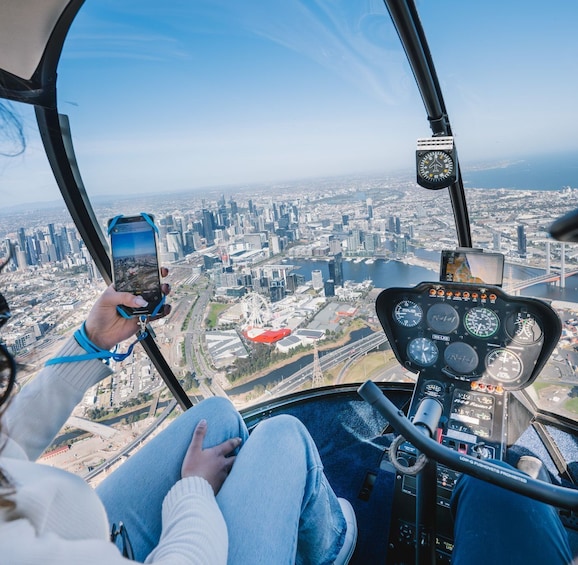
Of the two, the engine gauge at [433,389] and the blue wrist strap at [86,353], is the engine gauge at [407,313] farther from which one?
the blue wrist strap at [86,353]

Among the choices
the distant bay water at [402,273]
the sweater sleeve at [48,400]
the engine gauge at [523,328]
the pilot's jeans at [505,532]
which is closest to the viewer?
the pilot's jeans at [505,532]

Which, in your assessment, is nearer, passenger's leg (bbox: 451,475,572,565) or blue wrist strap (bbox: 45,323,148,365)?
passenger's leg (bbox: 451,475,572,565)

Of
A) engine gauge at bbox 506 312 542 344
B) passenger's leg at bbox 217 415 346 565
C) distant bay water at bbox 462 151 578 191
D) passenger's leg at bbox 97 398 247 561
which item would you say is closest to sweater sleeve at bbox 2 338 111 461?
passenger's leg at bbox 97 398 247 561

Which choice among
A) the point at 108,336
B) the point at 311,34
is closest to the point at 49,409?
the point at 108,336

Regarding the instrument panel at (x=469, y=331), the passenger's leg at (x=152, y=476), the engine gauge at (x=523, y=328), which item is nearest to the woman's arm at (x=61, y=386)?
the passenger's leg at (x=152, y=476)

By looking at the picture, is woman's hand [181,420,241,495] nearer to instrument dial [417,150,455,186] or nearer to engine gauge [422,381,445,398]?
engine gauge [422,381,445,398]

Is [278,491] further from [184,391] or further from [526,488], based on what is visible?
[184,391]

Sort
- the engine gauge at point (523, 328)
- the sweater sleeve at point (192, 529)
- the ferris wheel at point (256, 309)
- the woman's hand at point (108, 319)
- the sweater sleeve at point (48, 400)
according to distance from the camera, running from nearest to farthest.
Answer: the sweater sleeve at point (192, 529)
the sweater sleeve at point (48, 400)
the woman's hand at point (108, 319)
the engine gauge at point (523, 328)
the ferris wheel at point (256, 309)
